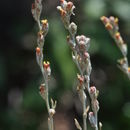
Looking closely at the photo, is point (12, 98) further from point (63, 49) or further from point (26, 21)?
point (63, 49)

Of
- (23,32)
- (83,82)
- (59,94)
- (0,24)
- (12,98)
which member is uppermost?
(0,24)

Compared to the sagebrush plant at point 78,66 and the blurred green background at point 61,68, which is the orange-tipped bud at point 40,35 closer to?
the sagebrush plant at point 78,66

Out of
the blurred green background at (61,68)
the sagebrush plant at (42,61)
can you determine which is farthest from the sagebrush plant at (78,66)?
the blurred green background at (61,68)

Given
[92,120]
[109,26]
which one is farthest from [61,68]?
[92,120]

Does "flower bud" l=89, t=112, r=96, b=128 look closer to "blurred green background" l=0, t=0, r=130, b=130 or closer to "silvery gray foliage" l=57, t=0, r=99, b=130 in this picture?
"silvery gray foliage" l=57, t=0, r=99, b=130

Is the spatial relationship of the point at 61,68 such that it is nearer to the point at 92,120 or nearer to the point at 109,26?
the point at 109,26

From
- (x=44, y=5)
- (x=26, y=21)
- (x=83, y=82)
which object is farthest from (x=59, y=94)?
(x=83, y=82)

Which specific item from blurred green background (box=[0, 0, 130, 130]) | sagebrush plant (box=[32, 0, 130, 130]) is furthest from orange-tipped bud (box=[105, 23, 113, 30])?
blurred green background (box=[0, 0, 130, 130])

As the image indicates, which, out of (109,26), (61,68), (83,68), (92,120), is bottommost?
(92,120)
